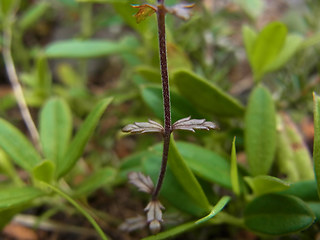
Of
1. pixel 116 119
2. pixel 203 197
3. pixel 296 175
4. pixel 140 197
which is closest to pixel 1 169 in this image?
pixel 140 197

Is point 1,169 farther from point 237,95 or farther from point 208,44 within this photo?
point 237,95

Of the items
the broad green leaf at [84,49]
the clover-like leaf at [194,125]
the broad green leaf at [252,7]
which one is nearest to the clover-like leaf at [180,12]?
the clover-like leaf at [194,125]

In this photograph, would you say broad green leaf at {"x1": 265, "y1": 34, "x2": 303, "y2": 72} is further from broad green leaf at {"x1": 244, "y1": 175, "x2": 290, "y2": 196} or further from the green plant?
broad green leaf at {"x1": 244, "y1": 175, "x2": 290, "y2": 196}

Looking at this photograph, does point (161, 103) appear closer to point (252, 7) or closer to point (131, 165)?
point (131, 165)

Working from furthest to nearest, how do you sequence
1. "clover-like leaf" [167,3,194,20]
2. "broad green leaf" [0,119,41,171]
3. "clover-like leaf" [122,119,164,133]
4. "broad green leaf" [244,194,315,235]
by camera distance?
"broad green leaf" [0,119,41,171], "broad green leaf" [244,194,315,235], "clover-like leaf" [122,119,164,133], "clover-like leaf" [167,3,194,20]

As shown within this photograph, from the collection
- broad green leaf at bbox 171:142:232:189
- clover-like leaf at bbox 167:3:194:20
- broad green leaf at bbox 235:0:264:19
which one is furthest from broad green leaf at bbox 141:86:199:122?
broad green leaf at bbox 235:0:264:19

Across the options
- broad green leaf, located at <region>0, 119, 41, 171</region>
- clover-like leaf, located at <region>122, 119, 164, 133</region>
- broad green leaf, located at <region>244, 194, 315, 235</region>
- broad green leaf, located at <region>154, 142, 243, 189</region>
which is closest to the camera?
clover-like leaf, located at <region>122, 119, 164, 133</region>
